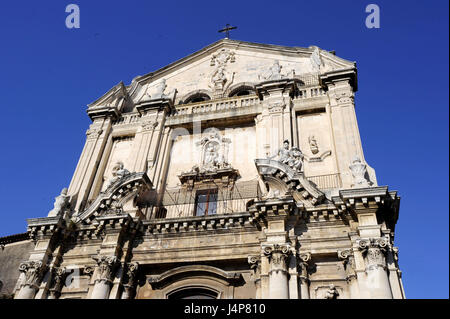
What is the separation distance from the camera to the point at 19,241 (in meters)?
16.6

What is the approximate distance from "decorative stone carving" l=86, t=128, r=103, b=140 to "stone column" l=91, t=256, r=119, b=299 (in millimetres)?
6712

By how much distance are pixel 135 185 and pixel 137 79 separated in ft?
27.2

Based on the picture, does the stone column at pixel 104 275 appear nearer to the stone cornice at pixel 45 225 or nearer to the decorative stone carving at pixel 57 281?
the decorative stone carving at pixel 57 281

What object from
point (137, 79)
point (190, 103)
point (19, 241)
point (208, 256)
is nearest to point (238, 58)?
point (190, 103)

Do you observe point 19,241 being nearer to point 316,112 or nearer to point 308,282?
point 308,282

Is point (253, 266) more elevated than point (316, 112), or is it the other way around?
point (316, 112)

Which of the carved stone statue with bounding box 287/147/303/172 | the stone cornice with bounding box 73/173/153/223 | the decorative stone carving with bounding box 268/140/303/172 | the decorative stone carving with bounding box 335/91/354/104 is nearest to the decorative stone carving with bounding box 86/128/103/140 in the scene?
the stone cornice with bounding box 73/173/153/223

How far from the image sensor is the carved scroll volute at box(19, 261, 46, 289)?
12828 millimetres

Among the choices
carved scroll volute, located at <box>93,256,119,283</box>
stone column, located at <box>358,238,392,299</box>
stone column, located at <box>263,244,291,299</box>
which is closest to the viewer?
stone column, located at <box>358,238,392,299</box>

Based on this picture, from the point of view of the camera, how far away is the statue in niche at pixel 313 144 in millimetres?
14951

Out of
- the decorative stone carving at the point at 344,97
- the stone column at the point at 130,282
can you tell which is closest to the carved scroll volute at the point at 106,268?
the stone column at the point at 130,282

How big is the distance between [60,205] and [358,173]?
10.2 meters

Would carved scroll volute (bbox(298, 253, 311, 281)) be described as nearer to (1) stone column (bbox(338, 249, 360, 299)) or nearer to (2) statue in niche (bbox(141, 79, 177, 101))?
(1) stone column (bbox(338, 249, 360, 299))

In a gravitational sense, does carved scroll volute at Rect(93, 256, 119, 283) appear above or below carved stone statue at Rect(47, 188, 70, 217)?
below
